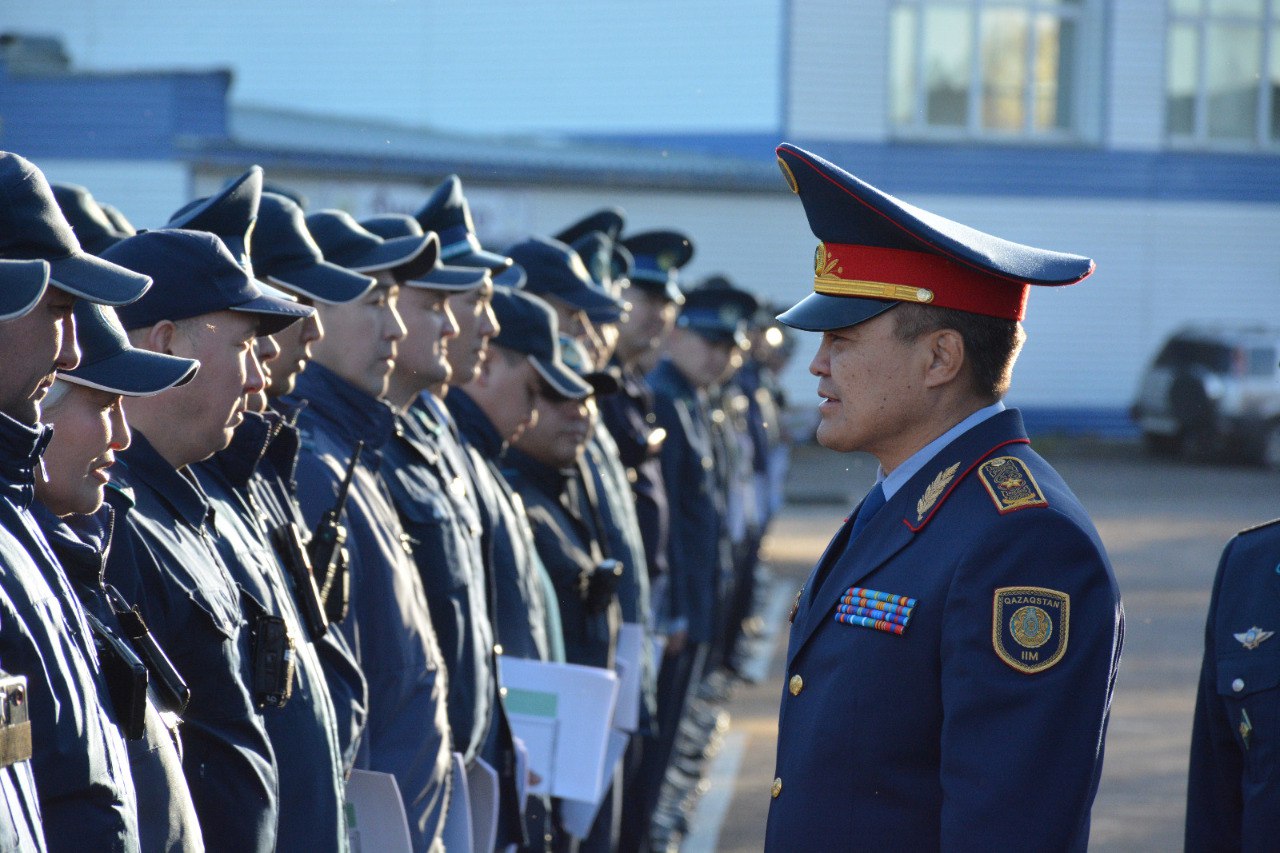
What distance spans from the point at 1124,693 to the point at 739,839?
12.1 ft

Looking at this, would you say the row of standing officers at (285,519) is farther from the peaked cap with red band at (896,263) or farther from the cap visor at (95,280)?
the peaked cap with red band at (896,263)

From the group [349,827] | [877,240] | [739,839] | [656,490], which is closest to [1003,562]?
[877,240]

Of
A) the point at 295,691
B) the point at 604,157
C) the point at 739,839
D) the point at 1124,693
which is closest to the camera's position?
the point at 295,691

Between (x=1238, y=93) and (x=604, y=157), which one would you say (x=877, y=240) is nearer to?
(x=604, y=157)

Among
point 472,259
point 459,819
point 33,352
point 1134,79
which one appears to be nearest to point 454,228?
point 472,259

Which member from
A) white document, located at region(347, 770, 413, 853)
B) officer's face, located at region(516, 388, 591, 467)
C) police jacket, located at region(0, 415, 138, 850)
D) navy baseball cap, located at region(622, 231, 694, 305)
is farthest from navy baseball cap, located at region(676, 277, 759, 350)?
police jacket, located at region(0, 415, 138, 850)

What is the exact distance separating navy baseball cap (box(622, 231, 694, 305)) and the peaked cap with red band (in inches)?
Result: 202

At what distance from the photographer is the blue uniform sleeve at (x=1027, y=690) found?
2312 millimetres

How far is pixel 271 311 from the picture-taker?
307 cm

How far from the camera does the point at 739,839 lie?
6.65 m

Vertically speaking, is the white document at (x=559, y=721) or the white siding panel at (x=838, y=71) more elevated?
the white siding panel at (x=838, y=71)

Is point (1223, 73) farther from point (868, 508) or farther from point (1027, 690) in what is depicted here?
point (1027, 690)

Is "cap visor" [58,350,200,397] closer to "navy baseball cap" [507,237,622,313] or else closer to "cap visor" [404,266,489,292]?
"cap visor" [404,266,489,292]

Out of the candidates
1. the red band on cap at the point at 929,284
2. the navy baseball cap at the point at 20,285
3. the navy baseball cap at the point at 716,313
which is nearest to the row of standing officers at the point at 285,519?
the navy baseball cap at the point at 20,285
